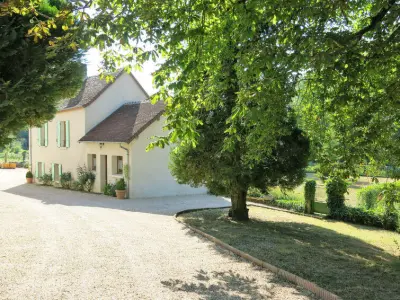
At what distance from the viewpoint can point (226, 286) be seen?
20.8 feet

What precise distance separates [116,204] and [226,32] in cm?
1288

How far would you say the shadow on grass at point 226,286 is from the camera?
19.5 ft

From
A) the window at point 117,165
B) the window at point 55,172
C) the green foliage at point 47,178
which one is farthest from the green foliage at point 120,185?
the green foliage at point 47,178

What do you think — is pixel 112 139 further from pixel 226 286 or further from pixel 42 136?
pixel 226 286

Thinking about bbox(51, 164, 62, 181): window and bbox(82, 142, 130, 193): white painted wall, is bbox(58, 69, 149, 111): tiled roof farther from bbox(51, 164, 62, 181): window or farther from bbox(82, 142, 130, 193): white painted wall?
bbox(51, 164, 62, 181): window

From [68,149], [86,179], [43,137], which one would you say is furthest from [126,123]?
[43,137]

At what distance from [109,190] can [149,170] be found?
261 centimetres

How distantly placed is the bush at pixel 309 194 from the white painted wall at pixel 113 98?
Result: 43.8 ft

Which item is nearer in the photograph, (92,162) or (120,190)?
(120,190)

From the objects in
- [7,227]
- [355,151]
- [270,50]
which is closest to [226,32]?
[270,50]

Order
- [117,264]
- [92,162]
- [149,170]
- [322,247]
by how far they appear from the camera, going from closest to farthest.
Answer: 1. [117,264]
2. [322,247]
3. [149,170]
4. [92,162]

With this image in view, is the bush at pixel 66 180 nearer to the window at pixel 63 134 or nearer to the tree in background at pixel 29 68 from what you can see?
the window at pixel 63 134

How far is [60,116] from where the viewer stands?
25.9 meters

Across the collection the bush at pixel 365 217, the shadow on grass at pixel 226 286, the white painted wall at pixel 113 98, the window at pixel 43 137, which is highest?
the white painted wall at pixel 113 98
